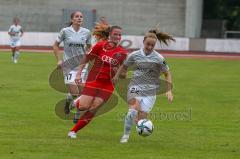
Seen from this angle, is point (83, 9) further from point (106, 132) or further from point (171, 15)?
point (106, 132)

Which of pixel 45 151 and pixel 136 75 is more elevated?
pixel 136 75

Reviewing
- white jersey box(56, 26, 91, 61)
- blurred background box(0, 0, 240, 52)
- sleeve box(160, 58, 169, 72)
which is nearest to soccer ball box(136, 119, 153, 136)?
sleeve box(160, 58, 169, 72)

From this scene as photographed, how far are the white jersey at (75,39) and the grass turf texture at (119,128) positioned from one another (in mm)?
1581

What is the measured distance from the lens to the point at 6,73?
28.4 meters

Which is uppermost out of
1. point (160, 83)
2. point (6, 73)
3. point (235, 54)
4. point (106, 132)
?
point (160, 83)

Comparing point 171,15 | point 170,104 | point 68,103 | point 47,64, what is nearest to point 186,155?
point 68,103

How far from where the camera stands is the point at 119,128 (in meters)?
14.3

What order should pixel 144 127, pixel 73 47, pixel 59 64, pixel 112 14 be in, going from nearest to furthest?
pixel 144 127 < pixel 59 64 < pixel 73 47 < pixel 112 14

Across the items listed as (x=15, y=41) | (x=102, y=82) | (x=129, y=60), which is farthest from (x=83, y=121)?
(x=15, y=41)

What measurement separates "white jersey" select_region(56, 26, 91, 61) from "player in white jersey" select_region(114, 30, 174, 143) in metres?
3.00

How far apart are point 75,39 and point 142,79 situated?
3.29 metres

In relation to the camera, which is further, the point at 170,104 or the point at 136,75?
the point at 170,104

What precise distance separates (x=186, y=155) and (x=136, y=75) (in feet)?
6.28

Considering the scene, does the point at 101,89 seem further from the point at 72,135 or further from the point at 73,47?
the point at 73,47
